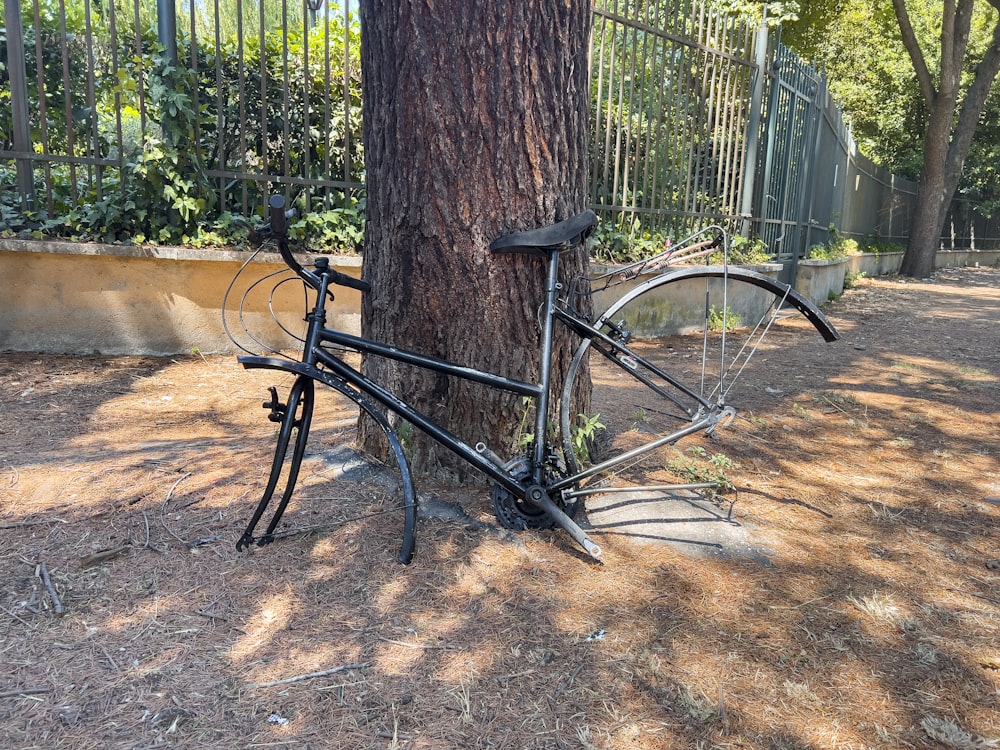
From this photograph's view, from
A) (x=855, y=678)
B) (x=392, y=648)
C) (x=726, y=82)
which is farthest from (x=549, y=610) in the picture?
(x=726, y=82)

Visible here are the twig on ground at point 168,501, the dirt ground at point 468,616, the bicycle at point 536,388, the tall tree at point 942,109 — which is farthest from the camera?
the tall tree at point 942,109

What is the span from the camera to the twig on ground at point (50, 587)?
92.4 inches

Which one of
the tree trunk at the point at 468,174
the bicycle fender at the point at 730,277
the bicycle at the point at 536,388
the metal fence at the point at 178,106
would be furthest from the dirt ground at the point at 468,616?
the metal fence at the point at 178,106

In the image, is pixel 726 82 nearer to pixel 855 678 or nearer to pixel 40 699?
pixel 855 678

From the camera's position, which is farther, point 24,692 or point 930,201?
point 930,201

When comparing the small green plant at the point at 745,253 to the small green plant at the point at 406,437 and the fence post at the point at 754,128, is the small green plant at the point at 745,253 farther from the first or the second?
the small green plant at the point at 406,437

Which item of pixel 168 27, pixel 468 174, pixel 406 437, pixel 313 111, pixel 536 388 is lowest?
pixel 406 437

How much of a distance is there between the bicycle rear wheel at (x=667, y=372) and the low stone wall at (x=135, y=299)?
8.13 feet

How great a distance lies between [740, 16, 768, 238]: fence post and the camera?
786 cm

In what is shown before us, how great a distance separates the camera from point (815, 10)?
17781 millimetres

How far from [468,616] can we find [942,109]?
49.3 ft

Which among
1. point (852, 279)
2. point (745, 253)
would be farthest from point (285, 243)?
point (852, 279)

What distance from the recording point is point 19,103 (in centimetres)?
525

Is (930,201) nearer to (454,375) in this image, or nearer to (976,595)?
(976,595)
